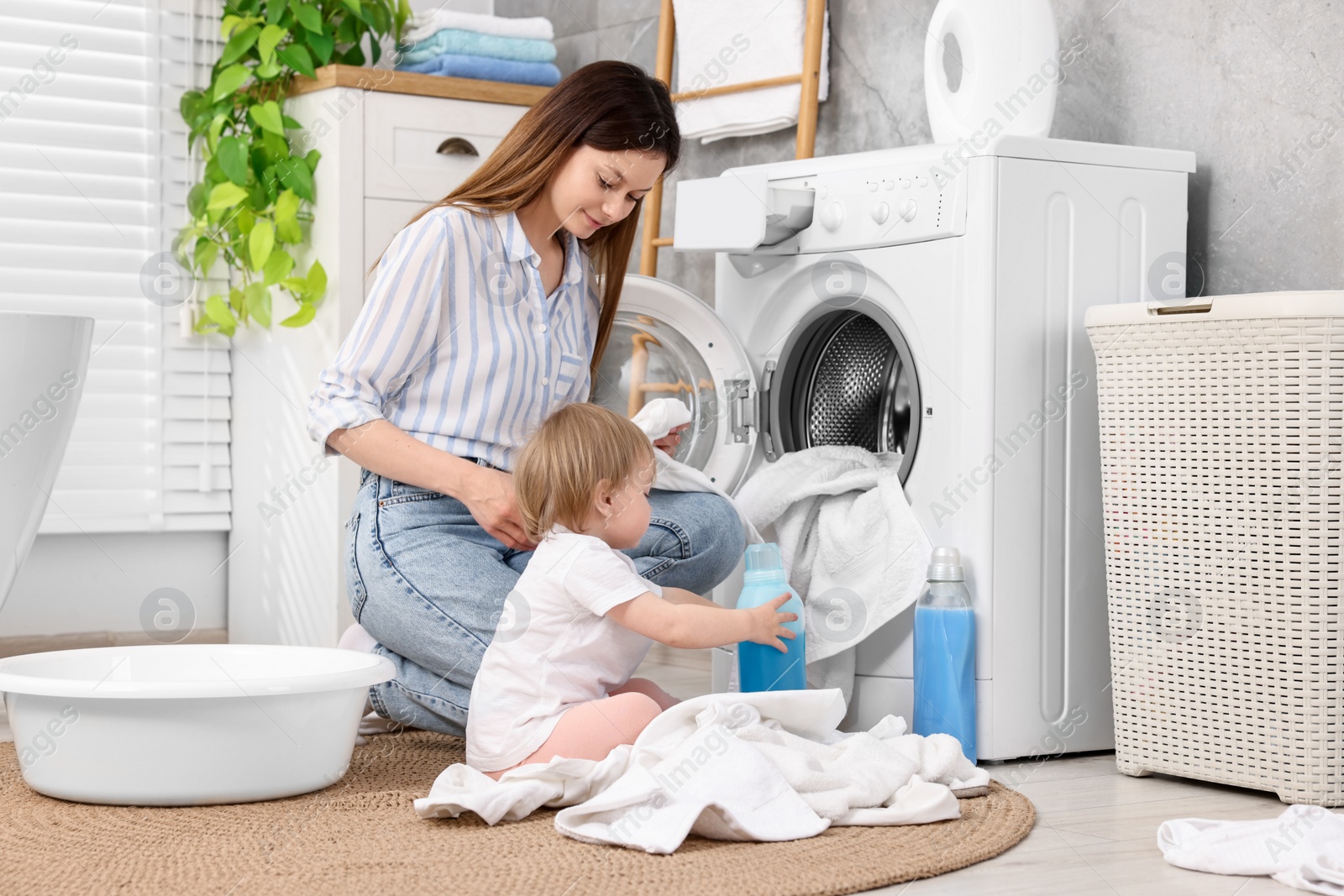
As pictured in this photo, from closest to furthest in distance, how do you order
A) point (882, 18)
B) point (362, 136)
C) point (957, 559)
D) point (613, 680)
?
point (613, 680) < point (957, 559) < point (882, 18) < point (362, 136)

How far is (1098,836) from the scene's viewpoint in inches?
57.9

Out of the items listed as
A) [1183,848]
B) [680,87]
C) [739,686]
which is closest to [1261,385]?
[1183,848]

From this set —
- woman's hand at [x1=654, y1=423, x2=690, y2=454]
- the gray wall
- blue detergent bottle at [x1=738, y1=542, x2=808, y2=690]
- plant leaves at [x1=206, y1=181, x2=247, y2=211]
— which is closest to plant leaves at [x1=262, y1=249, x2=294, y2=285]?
plant leaves at [x1=206, y1=181, x2=247, y2=211]

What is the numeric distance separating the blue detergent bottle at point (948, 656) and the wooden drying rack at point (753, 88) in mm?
935

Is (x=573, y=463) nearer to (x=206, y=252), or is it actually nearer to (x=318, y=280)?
(x=318, y=280)

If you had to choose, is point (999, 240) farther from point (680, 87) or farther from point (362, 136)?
point (362, 136)

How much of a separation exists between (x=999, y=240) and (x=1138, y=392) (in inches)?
10.4

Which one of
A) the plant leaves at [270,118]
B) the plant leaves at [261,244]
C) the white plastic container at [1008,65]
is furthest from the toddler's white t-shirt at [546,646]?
the plant leaves at [270,118]

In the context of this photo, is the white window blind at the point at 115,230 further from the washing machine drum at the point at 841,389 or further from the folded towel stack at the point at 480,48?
the washing machine drum at the point at 841,389

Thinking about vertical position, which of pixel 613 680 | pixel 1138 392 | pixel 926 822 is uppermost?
pixel 1138 392

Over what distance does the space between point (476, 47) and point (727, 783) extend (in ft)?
6.16

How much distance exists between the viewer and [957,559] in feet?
5.94

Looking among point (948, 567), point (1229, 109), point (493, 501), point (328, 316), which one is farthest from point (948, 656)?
point (328, 316)

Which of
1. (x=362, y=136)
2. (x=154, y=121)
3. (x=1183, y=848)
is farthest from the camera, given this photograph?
(x=154, y=121)
